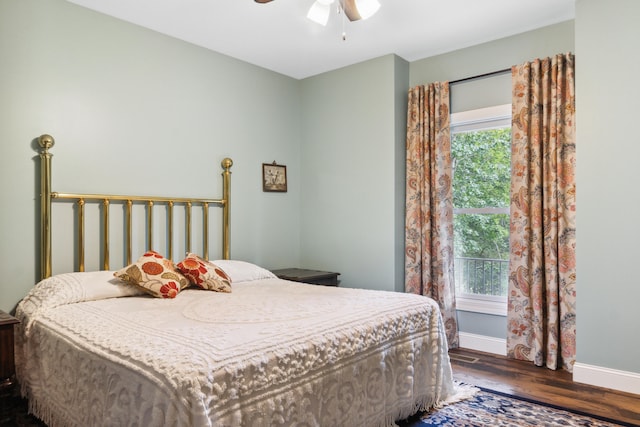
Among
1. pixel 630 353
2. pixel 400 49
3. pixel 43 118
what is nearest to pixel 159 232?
pixel 43 118

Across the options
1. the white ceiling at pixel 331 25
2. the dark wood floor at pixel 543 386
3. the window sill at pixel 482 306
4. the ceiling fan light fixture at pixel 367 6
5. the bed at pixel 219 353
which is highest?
the white ceiling at pixel 331 25

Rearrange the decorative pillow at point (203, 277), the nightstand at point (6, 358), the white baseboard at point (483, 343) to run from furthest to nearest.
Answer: the white baseboard at point (483, 343) < the decorative pillow at point (203, 277) < the nightstand at point (6, 358)

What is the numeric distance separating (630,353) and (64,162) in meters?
3.75

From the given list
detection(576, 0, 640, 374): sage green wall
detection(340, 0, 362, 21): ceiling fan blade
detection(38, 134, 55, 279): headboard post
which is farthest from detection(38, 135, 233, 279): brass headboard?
detection(576, 0, 640, 374): sage green wall

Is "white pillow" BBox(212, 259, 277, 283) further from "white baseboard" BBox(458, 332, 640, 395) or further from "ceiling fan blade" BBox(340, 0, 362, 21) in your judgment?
"white baseboard" BBox(458, 332, 640, 395)

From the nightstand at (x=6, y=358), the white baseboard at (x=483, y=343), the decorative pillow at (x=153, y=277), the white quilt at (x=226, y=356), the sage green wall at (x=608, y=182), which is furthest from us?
the white baseboard at (x=483, y=343)

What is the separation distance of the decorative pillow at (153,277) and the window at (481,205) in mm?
2394

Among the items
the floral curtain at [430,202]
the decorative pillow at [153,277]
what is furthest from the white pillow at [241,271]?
the floral curtain at [430,202]

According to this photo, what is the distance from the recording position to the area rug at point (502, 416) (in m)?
2.29

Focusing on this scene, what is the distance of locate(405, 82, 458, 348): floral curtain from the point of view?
3.70 metres

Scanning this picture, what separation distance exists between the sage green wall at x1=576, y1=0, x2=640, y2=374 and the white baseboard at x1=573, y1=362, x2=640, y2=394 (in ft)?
0.11

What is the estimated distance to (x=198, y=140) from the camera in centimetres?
362

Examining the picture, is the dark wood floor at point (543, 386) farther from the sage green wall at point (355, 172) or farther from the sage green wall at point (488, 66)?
the sage green wall at point (355, 172)

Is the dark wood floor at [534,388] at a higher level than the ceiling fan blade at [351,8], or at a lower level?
lower
